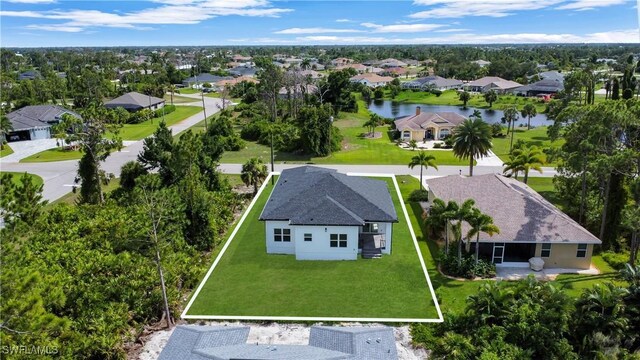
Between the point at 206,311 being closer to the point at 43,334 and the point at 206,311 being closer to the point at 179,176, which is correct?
the point at 43,334

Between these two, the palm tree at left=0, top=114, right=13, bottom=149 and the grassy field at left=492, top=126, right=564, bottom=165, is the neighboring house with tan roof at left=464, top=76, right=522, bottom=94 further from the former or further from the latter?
the palm tree at left=0, top=114, right=13, bottom=149

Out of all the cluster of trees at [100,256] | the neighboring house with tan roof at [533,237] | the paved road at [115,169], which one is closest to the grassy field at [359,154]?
the paved road at [115,169]

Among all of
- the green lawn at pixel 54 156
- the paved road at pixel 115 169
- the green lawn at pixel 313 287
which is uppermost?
the green lawn at pixel 54 156

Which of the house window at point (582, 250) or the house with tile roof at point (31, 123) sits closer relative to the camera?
the house window at point (582, 250)

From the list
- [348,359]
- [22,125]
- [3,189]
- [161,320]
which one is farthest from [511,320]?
[22,125]

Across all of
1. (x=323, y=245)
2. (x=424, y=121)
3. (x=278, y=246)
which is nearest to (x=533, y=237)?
(x=323, y=245)

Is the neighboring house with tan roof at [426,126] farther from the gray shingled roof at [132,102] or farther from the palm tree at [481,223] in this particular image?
the gray shingled roof at [132,102]

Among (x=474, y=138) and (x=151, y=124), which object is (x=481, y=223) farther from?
(x=151, y=124)
